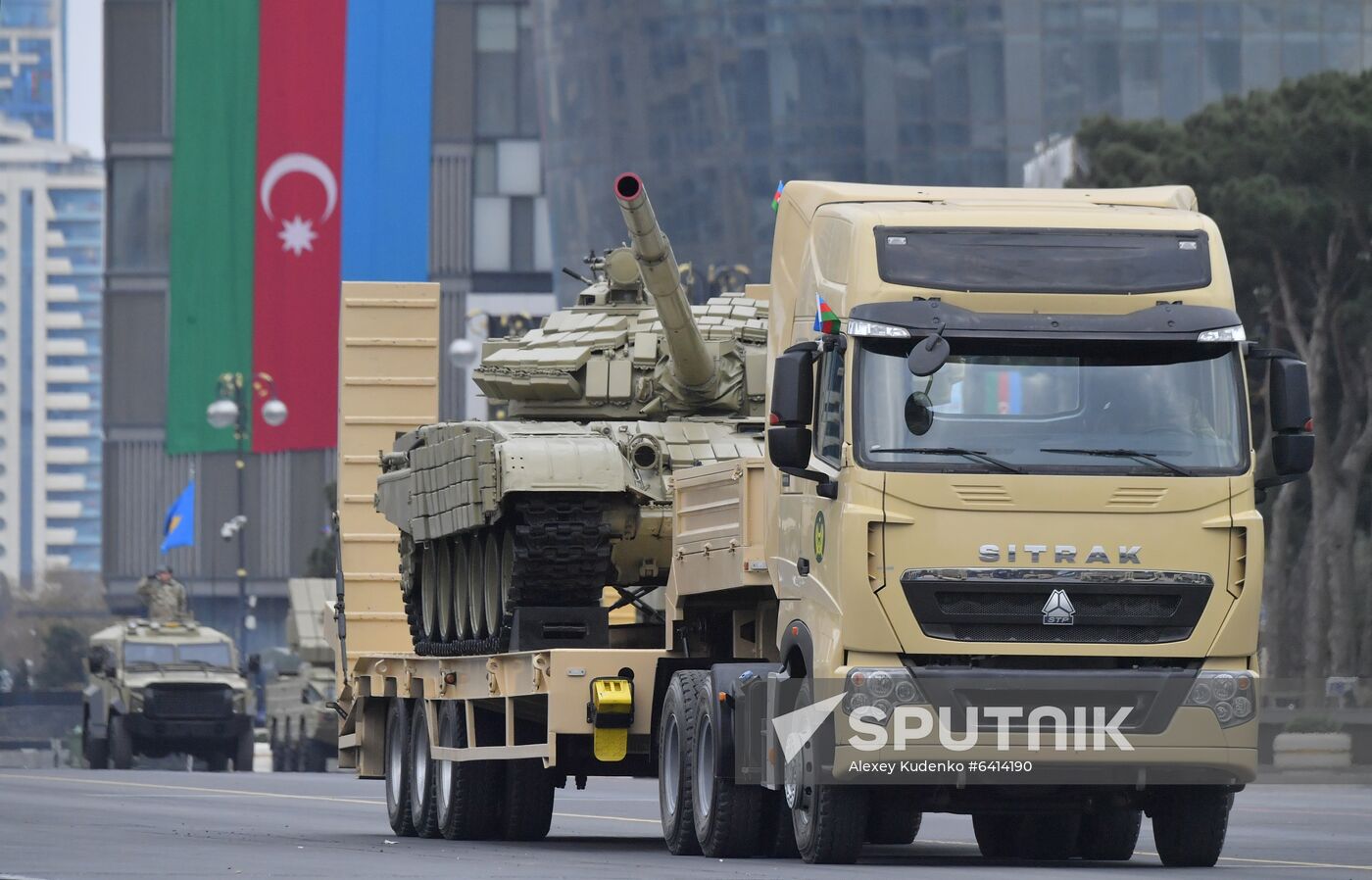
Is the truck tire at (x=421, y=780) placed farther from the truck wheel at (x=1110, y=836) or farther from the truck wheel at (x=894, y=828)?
the truck wheel at (x=1110, y=836)

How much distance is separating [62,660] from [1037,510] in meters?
102

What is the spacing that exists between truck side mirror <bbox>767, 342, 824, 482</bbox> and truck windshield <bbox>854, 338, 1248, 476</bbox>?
288 mm

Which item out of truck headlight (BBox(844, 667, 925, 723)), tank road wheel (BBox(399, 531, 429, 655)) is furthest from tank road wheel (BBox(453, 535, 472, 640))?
truck headlight (BBox(844, 667, 925, 723))

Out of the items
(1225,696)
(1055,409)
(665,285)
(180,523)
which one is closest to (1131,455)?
(1055,409)

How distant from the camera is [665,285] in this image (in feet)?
68.2

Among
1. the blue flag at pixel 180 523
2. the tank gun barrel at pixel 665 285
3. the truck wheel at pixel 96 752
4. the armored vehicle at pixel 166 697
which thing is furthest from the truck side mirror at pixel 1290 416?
the blue flag at pixel 180 523

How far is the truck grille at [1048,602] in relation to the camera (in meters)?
15.0

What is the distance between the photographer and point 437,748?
2158cm

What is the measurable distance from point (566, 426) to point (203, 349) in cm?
7417

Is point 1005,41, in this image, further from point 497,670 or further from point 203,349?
point 497,670

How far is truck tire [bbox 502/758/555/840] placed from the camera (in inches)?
834

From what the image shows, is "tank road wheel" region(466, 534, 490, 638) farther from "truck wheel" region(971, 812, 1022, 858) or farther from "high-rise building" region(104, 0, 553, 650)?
"high-rise building" region(104, 0, 553, 650)

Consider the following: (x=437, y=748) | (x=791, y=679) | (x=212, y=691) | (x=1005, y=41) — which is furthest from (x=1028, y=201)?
(x=1005, y=41)

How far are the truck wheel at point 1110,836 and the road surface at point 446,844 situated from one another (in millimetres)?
121
